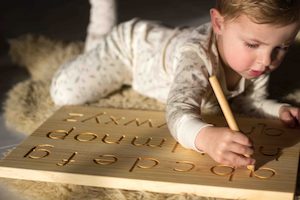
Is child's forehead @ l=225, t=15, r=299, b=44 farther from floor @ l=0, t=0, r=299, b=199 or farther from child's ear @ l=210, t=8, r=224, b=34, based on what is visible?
floor @ l=0, t=0, r=299, b=199

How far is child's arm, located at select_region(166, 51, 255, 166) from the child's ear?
0.06 meters

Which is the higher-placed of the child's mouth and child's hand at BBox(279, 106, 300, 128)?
the child's mouth

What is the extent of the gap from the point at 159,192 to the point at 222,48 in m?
0.30

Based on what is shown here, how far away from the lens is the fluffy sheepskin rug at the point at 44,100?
0.83 metres

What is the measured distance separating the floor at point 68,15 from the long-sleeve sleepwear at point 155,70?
37 centimetres

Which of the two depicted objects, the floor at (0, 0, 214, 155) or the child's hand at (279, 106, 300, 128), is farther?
the floor at (0, 0, 214, 155)

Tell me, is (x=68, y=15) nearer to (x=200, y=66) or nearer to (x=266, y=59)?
(x=200, y=66)

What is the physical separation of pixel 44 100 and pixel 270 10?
0.57 metres

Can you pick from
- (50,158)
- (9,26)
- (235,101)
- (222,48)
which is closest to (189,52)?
(222,48)

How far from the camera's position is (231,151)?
767 millimetres

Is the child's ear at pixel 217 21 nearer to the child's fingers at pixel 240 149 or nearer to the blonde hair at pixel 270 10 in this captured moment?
the blonde hair at pixel 270 10

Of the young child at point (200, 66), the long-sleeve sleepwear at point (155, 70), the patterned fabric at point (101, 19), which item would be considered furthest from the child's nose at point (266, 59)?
the patterned fabric at point (101, 19)

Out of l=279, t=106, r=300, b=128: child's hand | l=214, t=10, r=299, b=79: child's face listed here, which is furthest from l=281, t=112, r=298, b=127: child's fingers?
l=214, t=10, r=299, b=79: child's face

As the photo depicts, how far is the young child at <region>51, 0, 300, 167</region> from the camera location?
0.83 meters
